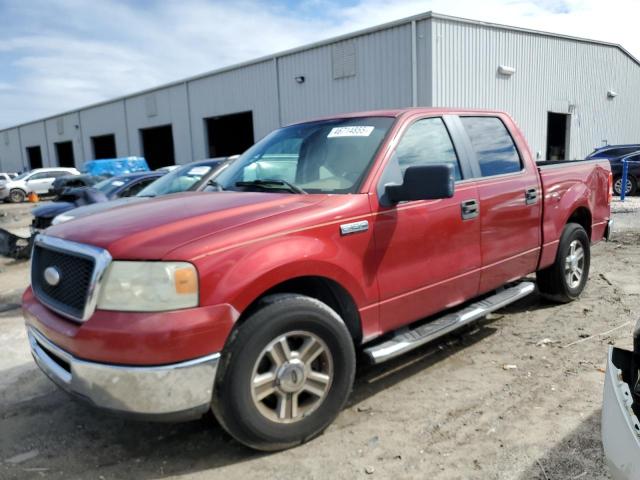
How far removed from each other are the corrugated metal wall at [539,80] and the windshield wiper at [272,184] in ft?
44.0

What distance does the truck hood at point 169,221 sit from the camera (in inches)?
102

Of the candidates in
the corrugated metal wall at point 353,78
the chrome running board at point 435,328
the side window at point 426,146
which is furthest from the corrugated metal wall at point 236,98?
the chrome running board at point 435,328

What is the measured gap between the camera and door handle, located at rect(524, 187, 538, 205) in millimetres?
4457

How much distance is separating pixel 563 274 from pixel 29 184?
27698 millimetres

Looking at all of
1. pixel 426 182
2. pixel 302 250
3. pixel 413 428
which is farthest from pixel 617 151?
pixel 302 250

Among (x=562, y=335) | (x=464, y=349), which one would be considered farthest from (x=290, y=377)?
(x=562, y=335)

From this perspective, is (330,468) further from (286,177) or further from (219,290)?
(286,177)

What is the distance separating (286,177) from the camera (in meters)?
3.78

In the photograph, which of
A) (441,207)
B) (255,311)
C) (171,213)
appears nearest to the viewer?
(255,311)

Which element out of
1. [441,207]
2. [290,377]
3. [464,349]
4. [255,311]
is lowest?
[464,349]

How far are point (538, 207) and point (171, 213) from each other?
10.5 feet

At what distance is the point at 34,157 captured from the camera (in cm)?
4894

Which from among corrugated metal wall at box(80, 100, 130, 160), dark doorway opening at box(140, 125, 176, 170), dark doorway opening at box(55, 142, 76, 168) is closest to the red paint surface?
dark doorway opening at box(140, 125, 176, 170)

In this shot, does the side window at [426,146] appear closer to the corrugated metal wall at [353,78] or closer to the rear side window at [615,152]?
the corrugated metal wall at [353,78]
